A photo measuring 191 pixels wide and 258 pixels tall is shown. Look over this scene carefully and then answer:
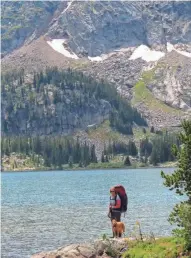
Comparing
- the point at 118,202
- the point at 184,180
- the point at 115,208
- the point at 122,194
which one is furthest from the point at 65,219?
the point at 184,180

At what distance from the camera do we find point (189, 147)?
114ft

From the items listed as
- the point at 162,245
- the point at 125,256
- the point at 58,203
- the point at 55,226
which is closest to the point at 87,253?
the point at 125,256

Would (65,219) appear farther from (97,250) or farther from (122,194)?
(97,250)

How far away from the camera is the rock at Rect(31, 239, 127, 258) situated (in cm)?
3981

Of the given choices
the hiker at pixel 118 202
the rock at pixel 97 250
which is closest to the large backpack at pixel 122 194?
the hiker at pixel 118 202

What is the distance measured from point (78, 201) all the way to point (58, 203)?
4.12 metres

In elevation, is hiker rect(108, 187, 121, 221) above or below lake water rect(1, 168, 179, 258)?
above

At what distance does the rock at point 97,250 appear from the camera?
3981 cm

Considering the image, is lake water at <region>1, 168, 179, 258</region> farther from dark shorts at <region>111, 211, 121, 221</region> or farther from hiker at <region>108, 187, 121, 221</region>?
dark shorts at <region>111, 211, 121, 221</region>

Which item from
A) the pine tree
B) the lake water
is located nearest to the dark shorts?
the lake water

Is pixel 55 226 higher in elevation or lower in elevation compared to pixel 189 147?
lower

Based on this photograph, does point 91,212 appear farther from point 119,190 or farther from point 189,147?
point 189,147

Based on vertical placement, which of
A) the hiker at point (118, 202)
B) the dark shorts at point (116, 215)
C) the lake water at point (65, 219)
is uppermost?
the hiker at point (118, 202)

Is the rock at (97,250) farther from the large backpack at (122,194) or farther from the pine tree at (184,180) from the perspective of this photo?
the pine tree at (184,180)
